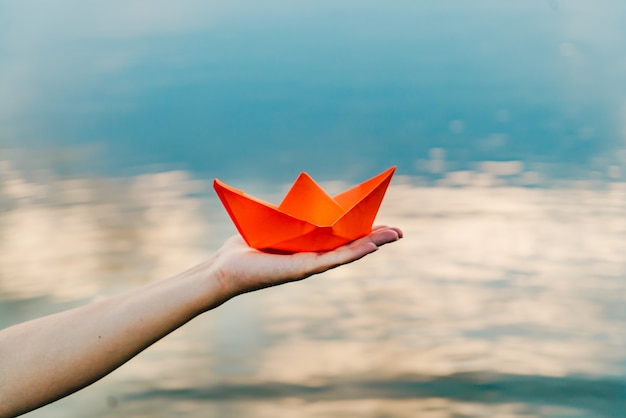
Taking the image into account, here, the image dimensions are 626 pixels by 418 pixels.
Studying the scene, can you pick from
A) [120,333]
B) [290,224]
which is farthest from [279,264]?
[120,333]

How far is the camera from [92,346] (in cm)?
120

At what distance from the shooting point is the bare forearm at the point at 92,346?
1195 mm

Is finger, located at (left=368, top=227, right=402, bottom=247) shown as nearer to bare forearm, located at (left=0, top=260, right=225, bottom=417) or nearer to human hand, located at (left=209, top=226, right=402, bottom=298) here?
human hand, located at (left=209, top=226, right=402, bottom=298)

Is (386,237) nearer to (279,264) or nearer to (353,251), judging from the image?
(353,251)

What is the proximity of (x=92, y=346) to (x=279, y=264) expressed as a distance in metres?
0.29

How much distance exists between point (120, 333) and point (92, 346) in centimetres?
4

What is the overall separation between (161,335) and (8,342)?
0.23 metres

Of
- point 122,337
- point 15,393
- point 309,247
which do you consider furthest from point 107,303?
point 309,247

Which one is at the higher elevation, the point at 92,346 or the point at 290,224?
the point at 290,224

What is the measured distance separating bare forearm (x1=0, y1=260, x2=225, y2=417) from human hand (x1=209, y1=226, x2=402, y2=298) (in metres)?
0.03

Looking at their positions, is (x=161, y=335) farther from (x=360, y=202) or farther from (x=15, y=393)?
(x=360, y=202)

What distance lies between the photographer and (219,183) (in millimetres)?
1235

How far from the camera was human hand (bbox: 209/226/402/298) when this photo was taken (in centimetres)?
116

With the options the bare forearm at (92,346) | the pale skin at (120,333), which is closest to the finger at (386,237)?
the pale skin at (120,333)
